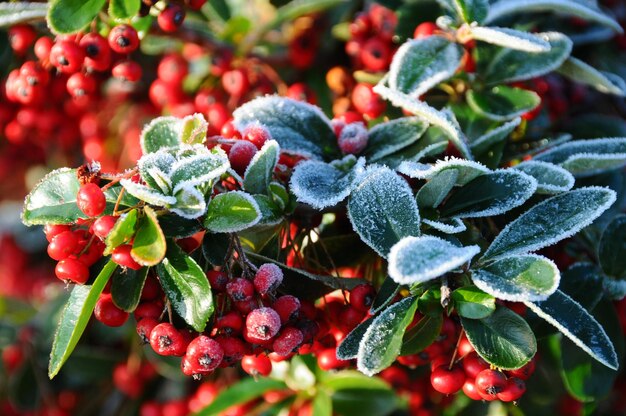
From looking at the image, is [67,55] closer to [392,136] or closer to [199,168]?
[199,168]

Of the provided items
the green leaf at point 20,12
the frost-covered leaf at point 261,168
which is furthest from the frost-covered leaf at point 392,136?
the green leaf at point 20,12

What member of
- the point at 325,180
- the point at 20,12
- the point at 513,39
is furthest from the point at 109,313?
the point at 513,39

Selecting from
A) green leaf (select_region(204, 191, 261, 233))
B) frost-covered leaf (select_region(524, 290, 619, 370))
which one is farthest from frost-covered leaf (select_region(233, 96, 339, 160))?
frost-covered leaf (select_region(524, 290, 619, 370))

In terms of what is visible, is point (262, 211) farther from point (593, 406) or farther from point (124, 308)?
point (593, 406)

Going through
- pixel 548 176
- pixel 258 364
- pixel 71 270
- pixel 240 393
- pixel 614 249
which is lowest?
pixel 240 393

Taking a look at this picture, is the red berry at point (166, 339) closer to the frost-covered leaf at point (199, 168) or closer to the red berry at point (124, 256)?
the red berry at point (124, 256)

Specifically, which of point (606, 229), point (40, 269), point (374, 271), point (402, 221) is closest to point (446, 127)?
point (402, 221)
